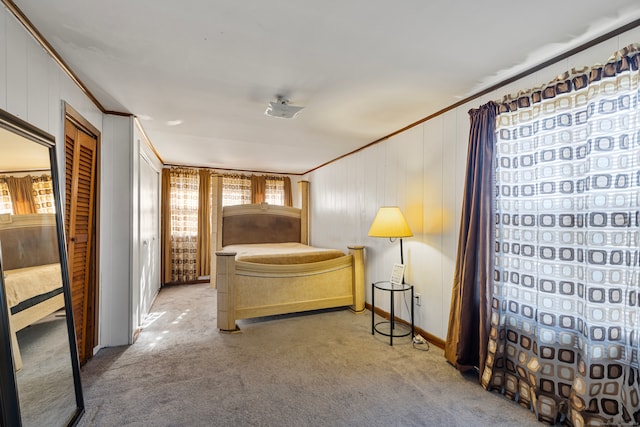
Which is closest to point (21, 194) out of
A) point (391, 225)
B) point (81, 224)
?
point (81, 224)

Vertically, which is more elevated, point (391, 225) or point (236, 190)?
point (236, 190)

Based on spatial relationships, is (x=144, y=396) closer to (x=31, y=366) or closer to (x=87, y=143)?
(x=31, y=366)

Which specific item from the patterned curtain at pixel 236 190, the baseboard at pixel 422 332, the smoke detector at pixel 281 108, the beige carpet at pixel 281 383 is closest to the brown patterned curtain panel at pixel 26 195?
the beige carpet at pixel 281 383

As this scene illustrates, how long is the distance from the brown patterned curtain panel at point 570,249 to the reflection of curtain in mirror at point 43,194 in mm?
2897

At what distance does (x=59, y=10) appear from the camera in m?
1.48

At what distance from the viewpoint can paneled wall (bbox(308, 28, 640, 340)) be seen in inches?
94.8

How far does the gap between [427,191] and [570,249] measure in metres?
1.36

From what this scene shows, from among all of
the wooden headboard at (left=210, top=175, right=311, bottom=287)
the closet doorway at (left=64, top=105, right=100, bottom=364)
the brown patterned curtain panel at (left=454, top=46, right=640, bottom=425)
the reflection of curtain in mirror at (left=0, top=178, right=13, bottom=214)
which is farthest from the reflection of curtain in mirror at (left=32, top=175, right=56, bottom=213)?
the wooden headboard at (left=210, top=175, right=311, bottom=287)

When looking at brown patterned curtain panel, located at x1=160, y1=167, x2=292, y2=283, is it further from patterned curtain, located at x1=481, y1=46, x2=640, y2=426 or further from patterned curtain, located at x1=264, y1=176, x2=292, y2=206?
patterned curtain, located at x1=481, y1=46, x2=640, y2=426

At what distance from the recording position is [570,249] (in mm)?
1769

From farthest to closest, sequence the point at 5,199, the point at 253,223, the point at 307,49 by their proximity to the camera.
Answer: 1. the point at 253,223
2. the point at 307,49
3. the point at 5,199

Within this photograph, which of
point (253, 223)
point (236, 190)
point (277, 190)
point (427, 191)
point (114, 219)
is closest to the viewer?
point (114, 219)

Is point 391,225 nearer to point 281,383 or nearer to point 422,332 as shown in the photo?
point 422,332

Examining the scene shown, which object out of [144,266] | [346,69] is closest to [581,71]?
[346,69]
